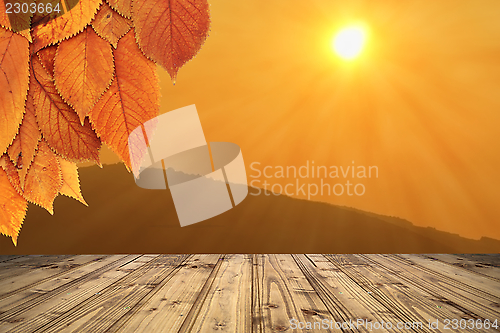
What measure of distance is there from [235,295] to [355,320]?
1.18 feet

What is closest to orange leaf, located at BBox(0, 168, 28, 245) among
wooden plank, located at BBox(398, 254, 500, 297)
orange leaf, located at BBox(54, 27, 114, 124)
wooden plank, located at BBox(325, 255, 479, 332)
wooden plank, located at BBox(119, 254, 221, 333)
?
orange leaf, located at BBox(54, 27, 114, 124)

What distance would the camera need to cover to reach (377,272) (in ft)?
3.82

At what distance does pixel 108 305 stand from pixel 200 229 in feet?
2.81

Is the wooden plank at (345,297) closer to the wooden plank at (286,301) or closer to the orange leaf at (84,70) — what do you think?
the wooden plank at (286,301)

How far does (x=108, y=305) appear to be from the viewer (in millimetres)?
806

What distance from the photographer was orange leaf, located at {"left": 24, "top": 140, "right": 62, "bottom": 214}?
0.33 meters

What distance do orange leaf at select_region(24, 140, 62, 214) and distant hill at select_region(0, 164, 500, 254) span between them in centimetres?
134

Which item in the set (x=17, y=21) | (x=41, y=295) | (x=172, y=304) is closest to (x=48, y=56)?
(x=17, y=21)

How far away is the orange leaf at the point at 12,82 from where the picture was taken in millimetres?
291

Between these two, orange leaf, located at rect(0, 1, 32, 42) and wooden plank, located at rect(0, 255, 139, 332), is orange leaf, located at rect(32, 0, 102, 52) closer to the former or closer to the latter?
orange leaf, located at rect(0, 1, 32, 42)

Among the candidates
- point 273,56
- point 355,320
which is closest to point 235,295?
point 355,320

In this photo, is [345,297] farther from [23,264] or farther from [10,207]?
[23,264]

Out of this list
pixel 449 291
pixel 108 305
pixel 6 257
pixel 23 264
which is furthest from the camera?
pixel 6 257

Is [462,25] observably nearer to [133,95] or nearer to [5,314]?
[133,95]
